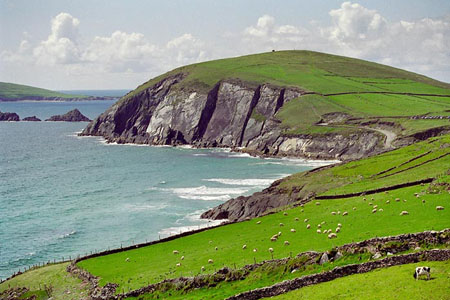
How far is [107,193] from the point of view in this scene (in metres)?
122

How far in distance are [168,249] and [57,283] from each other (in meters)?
12.7

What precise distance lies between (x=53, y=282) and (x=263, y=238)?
2287 cm

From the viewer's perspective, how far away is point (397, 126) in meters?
170

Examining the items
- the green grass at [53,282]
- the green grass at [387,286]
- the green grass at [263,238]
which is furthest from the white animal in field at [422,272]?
the green grass at [53,282]

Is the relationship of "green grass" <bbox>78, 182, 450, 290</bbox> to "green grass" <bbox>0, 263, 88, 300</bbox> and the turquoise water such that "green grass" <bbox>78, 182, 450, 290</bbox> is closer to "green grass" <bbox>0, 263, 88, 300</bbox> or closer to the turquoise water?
"green grass" <bbox>0, 263, 88, 300</bbox>

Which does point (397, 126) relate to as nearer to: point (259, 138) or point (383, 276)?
point (259, 138)

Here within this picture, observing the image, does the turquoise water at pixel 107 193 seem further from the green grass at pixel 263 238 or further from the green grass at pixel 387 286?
the green grass at pixel 387 286

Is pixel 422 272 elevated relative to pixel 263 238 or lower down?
elevated

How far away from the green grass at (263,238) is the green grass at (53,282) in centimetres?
240

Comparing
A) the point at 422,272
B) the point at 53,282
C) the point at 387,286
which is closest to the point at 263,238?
the point at 387,286

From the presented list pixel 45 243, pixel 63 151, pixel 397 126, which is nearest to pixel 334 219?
pixel 45 243

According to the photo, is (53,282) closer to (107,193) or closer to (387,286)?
(387,286)

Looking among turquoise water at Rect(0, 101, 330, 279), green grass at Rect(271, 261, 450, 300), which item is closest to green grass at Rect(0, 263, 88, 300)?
turquoise water at Rect(0, 101, 330, 279)

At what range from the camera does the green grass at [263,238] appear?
46.8m
